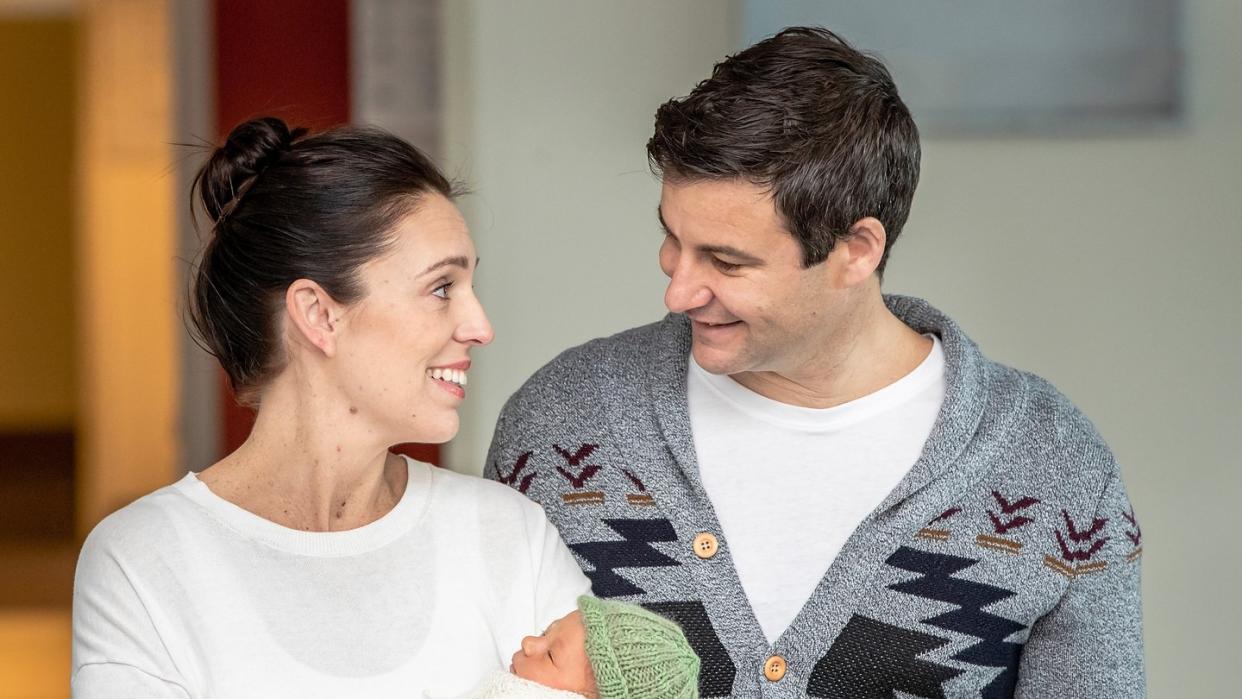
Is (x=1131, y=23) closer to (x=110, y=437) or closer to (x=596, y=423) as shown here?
(x=596, y=423)

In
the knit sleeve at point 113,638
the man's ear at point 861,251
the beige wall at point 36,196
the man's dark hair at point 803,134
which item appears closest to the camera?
the knit sleeve at point 113,638

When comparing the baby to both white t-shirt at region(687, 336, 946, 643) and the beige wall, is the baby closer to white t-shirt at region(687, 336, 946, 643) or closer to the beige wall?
white t-shirt at region(687, 336, 946, 643)

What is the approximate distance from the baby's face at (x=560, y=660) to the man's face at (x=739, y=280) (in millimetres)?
481

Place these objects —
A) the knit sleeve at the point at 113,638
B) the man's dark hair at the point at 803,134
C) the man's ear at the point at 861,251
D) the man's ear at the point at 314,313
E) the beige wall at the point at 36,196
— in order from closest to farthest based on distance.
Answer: the knit sleeve at the point at 113,638 < the man's ear at the point at 314,313 < the man's dark hair at the point at 803,134 < the man's ear at the point at 861,251 < the beige wall at the point at 36,196

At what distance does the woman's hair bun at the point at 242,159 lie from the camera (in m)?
1.75

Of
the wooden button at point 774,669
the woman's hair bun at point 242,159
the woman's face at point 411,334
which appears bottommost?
the wooden button at point 774,669

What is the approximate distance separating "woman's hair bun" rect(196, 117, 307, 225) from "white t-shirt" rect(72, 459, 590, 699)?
1.21 ft

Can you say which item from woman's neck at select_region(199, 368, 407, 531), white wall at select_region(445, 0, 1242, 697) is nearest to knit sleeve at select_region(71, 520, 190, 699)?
woman's neck at select_region(199, 368, 407, 531)

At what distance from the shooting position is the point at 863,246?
1999mm

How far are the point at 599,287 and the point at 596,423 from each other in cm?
104

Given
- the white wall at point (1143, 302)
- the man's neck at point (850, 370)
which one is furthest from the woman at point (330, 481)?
the white wall at point (1143, 302)

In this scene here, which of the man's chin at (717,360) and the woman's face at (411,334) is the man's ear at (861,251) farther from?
the woman's face at (411,334)

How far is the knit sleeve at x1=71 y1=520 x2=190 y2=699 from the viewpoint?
152 centimetres

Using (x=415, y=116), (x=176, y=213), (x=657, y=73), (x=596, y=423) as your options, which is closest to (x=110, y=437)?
(x=176, y=213)
